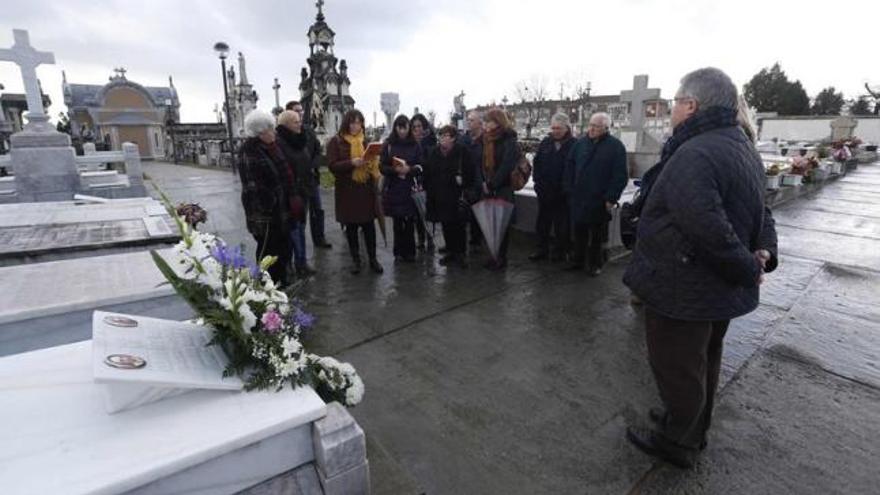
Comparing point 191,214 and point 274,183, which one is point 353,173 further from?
point 191,214

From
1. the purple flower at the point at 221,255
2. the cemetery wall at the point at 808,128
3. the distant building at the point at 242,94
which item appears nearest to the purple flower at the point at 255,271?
the purple flower at the point at 221,255

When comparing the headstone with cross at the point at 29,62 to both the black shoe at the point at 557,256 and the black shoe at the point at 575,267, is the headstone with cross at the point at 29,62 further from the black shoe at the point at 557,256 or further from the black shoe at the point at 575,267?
the black shoe at the point at 575,267

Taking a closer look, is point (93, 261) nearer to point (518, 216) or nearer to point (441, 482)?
point (441, 482)

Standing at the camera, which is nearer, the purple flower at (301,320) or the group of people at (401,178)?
the purple flower at (301,320)

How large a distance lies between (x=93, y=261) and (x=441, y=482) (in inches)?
139

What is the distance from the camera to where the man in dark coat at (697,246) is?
76.8 inches

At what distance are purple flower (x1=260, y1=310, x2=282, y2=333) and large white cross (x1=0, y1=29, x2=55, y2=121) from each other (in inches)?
386

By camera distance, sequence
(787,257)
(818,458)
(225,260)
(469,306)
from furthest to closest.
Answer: (787,257), (469,306), (818,458), (225,260)

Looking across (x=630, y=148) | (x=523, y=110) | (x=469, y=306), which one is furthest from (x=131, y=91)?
(x=469, y=306)

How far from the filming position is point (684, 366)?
2.17 meters

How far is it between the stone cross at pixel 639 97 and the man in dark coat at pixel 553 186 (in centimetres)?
533

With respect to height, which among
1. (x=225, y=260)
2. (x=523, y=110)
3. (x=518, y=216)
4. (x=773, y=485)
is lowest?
(x=773, y=485)

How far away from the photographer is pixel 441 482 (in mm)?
2248

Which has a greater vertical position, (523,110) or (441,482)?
(523,110)
